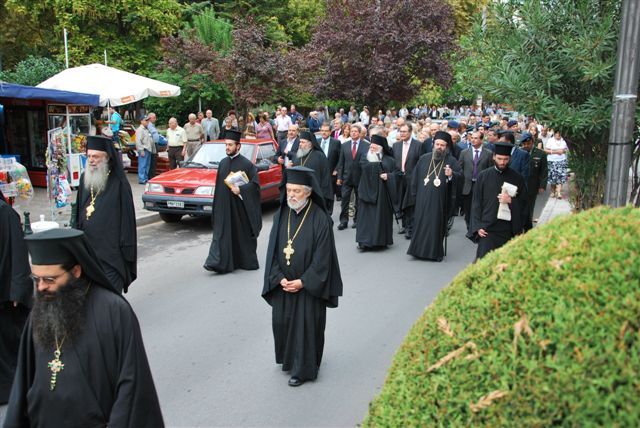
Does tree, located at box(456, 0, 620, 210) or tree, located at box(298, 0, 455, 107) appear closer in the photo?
tree, located at box(456, 0, 620, 210)

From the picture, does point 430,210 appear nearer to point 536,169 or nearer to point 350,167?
point 536,169

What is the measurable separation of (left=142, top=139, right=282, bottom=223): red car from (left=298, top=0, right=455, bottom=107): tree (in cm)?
680

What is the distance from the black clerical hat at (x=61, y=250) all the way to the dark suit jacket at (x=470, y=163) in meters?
9.94

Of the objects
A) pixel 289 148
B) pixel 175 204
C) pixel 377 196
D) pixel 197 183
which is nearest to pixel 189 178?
pixel 197 183

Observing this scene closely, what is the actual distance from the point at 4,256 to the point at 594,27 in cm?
539

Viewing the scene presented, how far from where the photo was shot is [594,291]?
6.68ft

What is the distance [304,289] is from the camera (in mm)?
6012

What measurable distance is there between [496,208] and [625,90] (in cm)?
383

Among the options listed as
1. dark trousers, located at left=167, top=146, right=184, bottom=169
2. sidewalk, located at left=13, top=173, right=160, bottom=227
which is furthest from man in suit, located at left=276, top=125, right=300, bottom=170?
dark trousers, located at left=167, top=146, right=184, bottom=169

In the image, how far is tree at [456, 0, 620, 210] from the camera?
5570 mm

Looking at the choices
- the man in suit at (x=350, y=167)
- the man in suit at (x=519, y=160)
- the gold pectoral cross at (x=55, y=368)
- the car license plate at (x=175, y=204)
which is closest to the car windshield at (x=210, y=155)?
the car license plate at (x=175, y=204)

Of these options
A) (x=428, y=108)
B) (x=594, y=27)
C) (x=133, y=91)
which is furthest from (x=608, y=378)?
(x=428, y=108)

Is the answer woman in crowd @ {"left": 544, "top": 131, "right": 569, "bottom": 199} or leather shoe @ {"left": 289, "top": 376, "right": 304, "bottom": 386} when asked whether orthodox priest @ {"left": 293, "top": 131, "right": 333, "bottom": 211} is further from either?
woman in crowd @ {"left": 544, "top": 131, "right": 569, "bottom": 199}

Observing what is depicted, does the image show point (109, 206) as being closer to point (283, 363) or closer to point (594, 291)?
point (283, 363)
